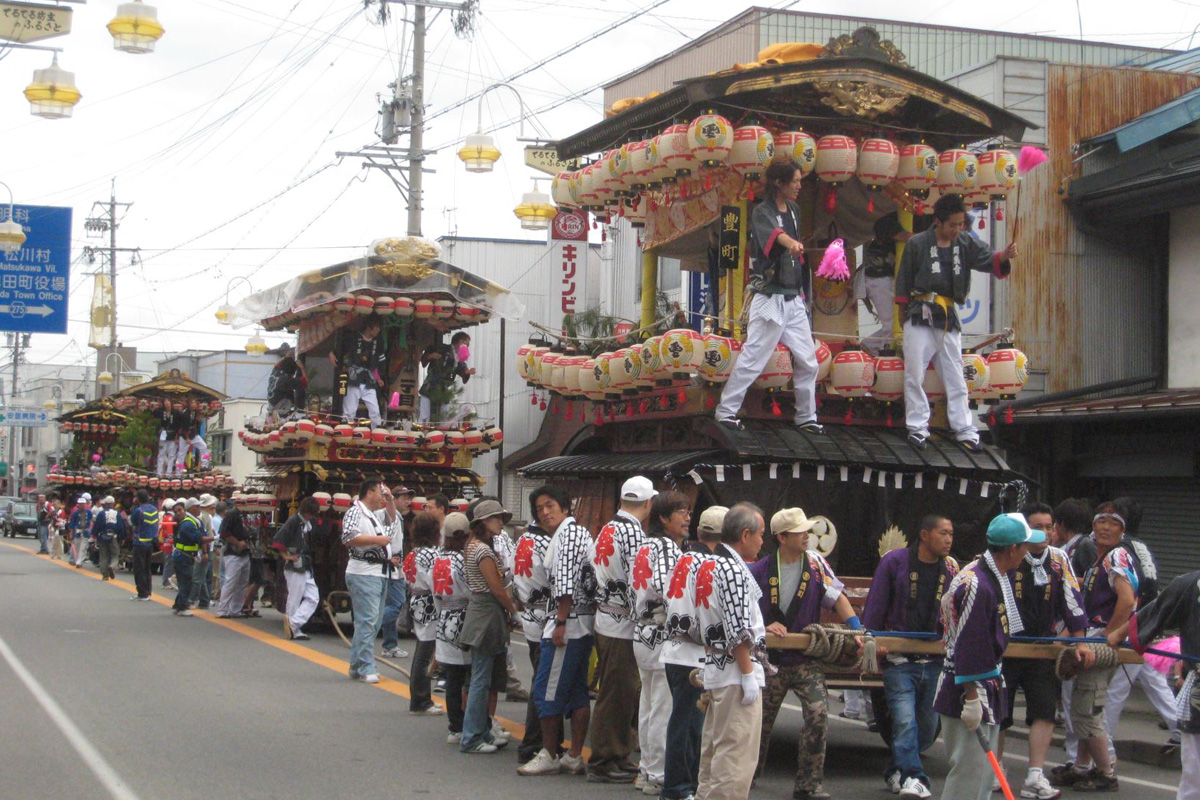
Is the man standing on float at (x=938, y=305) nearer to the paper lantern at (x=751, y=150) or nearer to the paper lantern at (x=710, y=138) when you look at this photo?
the paper lantern at (x=751, y=150)

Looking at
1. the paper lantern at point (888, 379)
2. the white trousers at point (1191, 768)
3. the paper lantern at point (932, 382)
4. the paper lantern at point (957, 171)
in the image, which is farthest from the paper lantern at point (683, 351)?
the white trousers at point (1191, 768)

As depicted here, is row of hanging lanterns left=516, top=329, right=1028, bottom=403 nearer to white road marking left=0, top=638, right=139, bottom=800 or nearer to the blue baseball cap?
the blue baseball cap

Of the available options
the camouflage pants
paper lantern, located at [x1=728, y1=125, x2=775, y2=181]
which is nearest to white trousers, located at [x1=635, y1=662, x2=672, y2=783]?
the camouflage pants

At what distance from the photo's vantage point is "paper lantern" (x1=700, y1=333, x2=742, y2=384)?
449 inches

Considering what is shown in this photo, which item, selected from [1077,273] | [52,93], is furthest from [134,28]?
[1077,273]

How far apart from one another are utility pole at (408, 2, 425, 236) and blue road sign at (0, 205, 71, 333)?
18.9 ft

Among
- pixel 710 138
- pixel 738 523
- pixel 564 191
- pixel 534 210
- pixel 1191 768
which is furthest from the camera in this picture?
pixel 534 210

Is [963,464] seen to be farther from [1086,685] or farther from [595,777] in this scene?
[595,777]

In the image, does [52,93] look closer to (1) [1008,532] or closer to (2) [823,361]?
(2) [823,361]

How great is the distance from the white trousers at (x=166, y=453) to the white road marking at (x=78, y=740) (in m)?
23.6

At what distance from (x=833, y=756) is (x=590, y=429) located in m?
4.44

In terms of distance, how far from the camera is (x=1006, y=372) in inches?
499

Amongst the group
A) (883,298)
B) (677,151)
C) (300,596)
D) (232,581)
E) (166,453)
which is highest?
(677,151)

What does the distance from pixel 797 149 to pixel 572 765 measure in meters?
5.66
